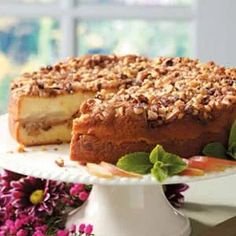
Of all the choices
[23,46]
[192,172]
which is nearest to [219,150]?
[192,172]

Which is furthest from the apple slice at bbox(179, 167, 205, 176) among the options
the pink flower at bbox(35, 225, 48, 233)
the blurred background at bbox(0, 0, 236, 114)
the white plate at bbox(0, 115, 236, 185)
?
the blurred background at bbox(0, 0, 236, 114)

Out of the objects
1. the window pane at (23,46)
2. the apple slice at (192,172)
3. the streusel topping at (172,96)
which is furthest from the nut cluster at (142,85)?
the window pane at (23,46)

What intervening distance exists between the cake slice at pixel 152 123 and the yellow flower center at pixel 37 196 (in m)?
0.13

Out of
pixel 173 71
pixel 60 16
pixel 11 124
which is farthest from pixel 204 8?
pixel 11 124

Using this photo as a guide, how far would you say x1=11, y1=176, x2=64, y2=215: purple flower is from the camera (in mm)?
1413

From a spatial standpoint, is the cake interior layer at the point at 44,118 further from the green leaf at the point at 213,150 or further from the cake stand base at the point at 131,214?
the green leaf at the point at 213,150

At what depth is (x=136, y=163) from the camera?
4.19 ft

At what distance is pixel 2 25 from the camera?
10.5ft

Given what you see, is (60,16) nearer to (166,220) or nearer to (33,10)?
(33,10)

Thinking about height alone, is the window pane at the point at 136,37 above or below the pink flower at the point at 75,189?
above

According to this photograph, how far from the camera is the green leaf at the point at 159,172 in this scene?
1.22 meters

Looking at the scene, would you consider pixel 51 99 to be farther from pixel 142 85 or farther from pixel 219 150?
pixel 219 150

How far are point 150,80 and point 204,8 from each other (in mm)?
1538

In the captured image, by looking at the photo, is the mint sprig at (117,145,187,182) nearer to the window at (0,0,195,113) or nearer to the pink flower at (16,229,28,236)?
the pink flower at (16,229,28,236)
